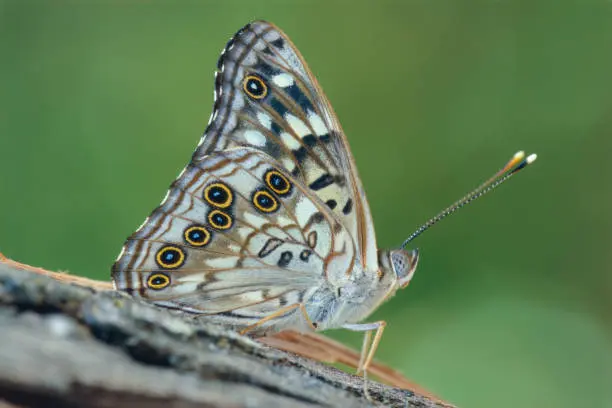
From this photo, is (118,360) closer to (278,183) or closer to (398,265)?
(278,183)

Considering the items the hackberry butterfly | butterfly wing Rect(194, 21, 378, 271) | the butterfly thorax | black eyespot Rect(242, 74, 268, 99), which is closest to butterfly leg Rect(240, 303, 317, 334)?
the hackberry butterfly

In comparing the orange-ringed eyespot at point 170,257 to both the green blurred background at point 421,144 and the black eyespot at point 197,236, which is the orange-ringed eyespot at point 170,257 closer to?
the black eyespot at point 197,236

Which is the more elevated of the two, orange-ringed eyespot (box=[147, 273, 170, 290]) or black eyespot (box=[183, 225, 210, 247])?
black eyespot (box=[183, 225, 210, 247])

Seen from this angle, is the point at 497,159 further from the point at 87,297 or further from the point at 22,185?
the point at 87,297

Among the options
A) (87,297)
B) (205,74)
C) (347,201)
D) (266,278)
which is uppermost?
(205,74)

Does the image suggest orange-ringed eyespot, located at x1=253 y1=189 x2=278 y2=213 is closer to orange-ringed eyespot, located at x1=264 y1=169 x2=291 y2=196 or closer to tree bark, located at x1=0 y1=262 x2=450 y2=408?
orange-ringed eyespot, located at x1=264 y1=169 x2=291 y2=196

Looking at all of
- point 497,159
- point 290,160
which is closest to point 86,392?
point 290,160

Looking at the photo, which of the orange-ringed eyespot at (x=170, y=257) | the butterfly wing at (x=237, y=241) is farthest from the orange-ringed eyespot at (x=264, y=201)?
the orange-ringed eyespot at (x=170, y=257)
